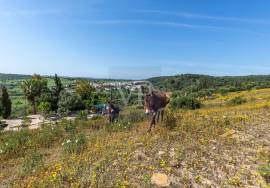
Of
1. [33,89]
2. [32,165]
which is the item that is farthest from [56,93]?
[32,165]

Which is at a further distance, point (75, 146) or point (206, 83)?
point (206, 83)

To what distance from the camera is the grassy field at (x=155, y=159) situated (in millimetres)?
5539

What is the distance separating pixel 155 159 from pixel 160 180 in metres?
1.04

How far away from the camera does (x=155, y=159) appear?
640 cm

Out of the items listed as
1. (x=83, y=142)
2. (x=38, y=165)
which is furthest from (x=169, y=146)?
(x=38, y=165)

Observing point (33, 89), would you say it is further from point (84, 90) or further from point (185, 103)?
point (185, 103)

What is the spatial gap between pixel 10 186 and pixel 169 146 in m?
4.15

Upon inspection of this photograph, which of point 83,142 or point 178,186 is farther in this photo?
point 83,142

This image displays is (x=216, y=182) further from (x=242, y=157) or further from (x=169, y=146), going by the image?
(x=169, y=146)

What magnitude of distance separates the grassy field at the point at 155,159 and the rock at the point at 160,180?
10 cm

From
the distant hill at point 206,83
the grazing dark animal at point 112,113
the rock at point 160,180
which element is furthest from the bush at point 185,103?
the rock at point 160,180

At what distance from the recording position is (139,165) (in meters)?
6.10

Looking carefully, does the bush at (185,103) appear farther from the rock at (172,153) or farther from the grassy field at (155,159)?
the rock at (172,153)

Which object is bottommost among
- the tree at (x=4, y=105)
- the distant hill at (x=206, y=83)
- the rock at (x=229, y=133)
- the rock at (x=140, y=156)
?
the tree at (x=4, y=105)
